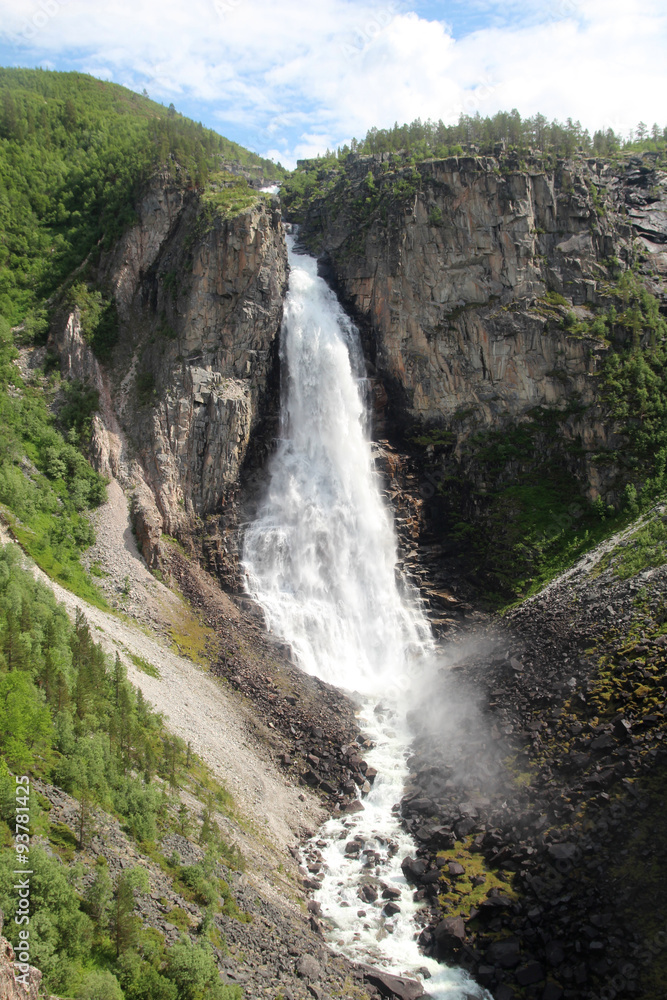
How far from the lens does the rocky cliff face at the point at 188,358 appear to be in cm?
3912

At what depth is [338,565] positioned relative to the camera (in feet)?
135

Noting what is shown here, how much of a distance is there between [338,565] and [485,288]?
23.1m

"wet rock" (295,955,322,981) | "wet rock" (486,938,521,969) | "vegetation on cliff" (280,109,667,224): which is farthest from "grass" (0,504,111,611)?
"vegetation on cliff" (280,109,667,224)

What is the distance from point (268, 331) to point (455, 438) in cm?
1538

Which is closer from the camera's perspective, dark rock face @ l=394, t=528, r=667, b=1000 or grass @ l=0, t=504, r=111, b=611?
dark rock face @ l=394, t=528, r=667, b=1000

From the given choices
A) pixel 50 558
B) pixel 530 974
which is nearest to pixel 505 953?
pixel 530 974

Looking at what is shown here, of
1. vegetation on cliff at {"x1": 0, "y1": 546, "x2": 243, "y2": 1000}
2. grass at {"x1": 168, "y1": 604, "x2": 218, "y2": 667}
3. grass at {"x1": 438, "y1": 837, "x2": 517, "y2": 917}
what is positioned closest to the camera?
vegetation on cliff at {"x1": 0, "y1": 546, "x2": 243, "y2": 1000}

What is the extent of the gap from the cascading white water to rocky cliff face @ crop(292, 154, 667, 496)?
13.4 feet

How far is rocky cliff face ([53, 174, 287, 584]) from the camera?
128ft

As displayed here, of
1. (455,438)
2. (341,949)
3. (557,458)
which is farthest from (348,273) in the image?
(341,949)

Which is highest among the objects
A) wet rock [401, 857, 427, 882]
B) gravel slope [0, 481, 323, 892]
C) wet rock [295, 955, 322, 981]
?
gravel slope [0, 481, 323, 892]

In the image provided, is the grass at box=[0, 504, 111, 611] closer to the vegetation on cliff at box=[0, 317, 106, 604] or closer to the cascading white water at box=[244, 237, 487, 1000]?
the vegetation on cliff at box=[0, 317, 106, 604]

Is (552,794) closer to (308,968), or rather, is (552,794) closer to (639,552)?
(308,968)

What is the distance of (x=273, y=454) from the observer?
44.2 meters
